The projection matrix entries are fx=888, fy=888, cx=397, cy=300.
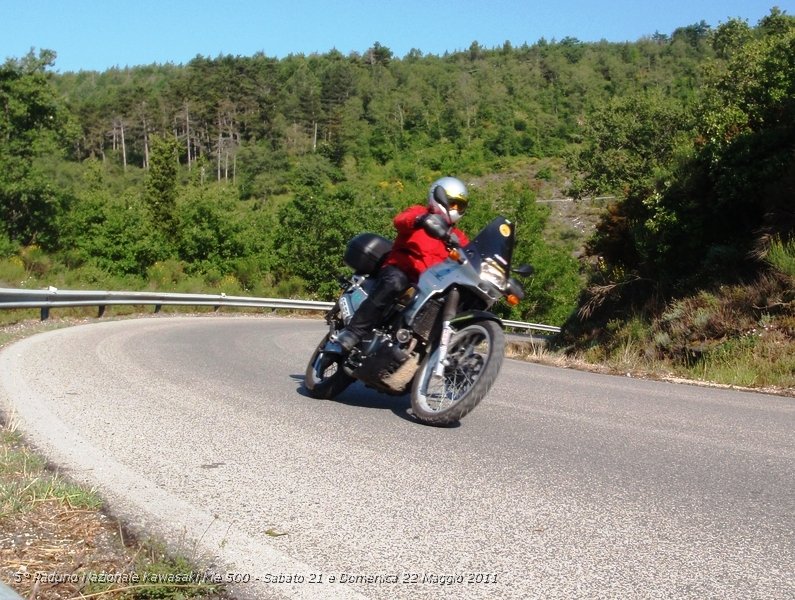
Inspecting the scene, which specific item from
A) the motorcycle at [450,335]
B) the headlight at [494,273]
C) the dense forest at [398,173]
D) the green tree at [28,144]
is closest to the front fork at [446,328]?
the motorcycle at [450,335]

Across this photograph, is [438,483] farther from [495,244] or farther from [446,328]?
[495,244]

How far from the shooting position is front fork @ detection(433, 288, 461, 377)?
241 inches

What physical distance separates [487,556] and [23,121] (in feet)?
162

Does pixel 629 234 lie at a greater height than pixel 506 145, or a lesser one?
lesser

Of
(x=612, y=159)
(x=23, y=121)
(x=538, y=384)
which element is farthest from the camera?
(x=23, y=121)

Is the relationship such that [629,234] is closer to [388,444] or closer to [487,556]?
[388,444]

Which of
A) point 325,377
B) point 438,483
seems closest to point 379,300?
point 325,377

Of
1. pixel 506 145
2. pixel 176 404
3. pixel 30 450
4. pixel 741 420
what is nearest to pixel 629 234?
pixel 741 420

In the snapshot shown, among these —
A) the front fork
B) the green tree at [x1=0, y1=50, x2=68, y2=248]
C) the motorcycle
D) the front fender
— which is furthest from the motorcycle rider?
the green tree at [x1=0, y1=50, x2=68, y2=248]

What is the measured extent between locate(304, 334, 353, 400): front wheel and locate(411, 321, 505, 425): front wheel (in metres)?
1.15

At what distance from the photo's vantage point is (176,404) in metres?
6.88

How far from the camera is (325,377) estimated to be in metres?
7.60

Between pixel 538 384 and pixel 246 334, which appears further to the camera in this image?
pixel 246 334

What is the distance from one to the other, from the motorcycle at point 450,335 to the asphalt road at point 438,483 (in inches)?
10.7
